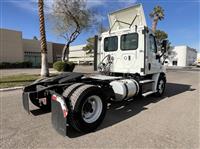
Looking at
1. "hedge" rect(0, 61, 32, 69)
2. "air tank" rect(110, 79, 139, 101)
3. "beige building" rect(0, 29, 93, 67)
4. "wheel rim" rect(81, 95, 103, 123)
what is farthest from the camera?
"beige building" rect(0, 29, 93, 67)

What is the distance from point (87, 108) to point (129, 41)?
3465mm

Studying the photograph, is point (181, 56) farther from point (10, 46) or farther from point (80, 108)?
point (80, 108)

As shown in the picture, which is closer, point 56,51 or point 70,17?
point 70,17

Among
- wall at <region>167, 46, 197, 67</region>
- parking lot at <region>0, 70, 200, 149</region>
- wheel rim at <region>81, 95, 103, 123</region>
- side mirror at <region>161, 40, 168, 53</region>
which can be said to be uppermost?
wall at <region>167, 46, 197, 67</region>

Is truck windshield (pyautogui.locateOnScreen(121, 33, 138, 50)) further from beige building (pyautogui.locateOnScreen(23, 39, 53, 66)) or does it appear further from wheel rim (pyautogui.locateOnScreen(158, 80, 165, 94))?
beige building (pyautogui.locateOnScreen(23, 39, 53, 66))

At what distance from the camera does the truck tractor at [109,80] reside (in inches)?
143

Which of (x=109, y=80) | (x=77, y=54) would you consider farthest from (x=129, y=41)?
(x=77, y=54)

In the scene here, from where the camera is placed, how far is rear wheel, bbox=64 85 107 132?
11.7ft

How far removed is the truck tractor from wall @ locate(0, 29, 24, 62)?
30595 millimetres

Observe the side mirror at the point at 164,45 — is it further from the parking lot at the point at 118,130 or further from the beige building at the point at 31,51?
the beige building at the point at 31,51

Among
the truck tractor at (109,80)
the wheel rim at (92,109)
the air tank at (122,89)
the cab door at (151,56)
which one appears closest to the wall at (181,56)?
the cab door at (151,56)

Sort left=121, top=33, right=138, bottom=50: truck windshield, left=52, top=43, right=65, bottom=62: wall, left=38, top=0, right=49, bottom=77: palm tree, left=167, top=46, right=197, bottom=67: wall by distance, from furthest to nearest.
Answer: left=167, top=46, right=197, bottom=67: wall, left=52, top=43, right=65, bottom=62: wall, left=38, top=0, right=49, bottom=77: palm tree, left=121, top=33, right=138, bottom=50: truck windshield

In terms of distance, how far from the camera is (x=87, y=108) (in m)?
4.07

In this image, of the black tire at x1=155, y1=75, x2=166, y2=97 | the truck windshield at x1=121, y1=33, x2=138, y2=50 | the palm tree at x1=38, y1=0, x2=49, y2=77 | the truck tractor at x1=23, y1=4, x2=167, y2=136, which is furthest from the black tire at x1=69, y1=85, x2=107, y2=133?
the palm tree at x1=38, y1=0, x2=49, y2=77
